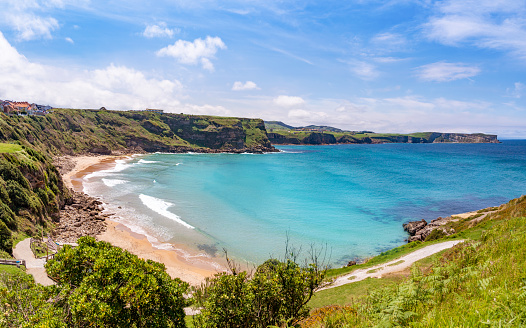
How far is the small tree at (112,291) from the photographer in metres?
9.84

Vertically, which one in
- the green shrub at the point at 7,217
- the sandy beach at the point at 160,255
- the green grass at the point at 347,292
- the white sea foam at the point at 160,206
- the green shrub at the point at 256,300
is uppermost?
the green shrub at the point at 256,300

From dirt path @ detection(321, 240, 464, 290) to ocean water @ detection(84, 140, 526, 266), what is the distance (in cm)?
898

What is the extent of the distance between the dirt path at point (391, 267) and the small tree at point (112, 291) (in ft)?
64.4

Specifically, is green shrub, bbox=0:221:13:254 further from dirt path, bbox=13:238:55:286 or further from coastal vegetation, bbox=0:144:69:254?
dirt path, bbox=13:238:55:286

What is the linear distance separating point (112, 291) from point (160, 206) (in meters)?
52.1

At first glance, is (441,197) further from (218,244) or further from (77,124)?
(77,124)

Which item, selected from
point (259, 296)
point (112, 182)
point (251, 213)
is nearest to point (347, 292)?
point (259, 296)

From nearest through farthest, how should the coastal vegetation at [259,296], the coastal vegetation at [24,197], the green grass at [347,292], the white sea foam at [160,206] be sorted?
the coastal vegetation at [259,296], the green grass at [347,292], the coastal vegetation at [24,197], the white sea foam at [160,206]

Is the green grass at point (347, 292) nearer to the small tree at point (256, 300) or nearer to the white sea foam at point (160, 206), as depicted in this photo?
the small tree at point (256, 300)

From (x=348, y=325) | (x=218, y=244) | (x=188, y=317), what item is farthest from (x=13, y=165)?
(x=348, y=325)

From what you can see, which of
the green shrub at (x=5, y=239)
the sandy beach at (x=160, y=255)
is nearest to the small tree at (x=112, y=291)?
the sandy beach at (x=160, y=255)

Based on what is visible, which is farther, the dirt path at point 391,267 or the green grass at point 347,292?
the dirt path at point 391,267

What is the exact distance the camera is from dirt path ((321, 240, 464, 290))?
2697 cm

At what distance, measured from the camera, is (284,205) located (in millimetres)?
64688
